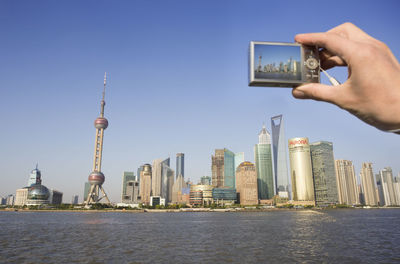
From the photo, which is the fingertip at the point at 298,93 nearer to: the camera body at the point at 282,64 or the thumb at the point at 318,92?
the thumb at the point at 318,92

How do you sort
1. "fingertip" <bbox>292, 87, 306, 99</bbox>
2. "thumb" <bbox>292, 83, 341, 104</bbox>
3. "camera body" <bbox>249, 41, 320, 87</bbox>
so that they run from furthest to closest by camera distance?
"camera body" <bbox>249, 41, 320, 87</bbox> < "fingertip" <bbox>292, 87, 306, 99</bbox> < "thumb" <bbox>292, 83, 341, 104</bbox>

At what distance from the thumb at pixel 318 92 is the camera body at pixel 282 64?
0.16 metres

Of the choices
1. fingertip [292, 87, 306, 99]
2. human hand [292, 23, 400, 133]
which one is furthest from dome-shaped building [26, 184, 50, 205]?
human hand [292, 23, 400, 133]

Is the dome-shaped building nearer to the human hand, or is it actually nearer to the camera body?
the camera body

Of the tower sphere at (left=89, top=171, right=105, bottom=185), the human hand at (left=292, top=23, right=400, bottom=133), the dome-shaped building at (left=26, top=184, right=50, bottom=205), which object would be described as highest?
the tower sphere at (left=89, top=171, right=105, bottom=185)

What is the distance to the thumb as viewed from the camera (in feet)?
10.2

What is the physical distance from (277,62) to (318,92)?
3.53ft

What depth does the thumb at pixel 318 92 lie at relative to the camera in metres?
3.09

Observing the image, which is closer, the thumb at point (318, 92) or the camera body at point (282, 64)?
the thumb at point (318, 92)

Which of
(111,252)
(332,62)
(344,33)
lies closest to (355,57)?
(344,33)

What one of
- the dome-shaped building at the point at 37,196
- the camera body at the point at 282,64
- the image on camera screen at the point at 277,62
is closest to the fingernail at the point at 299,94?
the camera body at the point at 282,64

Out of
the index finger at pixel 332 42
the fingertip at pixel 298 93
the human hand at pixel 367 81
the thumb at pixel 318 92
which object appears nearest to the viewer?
the human hand at pixel 367 81

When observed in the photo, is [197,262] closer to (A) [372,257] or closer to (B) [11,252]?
(A) [372,257]

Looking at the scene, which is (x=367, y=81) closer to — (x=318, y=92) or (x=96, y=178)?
(x=318, y=92)
